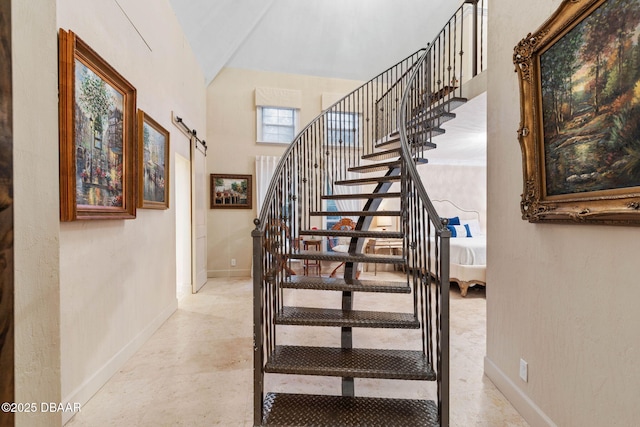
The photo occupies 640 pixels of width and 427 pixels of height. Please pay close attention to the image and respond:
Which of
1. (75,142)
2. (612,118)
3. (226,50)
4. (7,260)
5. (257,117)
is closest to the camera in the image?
(7,260)

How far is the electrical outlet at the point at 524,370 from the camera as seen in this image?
1911mm

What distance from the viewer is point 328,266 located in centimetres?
629

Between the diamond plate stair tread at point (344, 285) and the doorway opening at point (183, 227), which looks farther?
the doorway opening at point (183, 227)

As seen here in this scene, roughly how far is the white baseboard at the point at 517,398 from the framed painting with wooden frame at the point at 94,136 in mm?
3010

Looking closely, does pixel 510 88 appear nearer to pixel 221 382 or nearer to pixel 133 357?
pixel 221 382

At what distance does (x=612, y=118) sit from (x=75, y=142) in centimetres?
282

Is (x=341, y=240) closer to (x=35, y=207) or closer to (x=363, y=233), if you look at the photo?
(x=363, y=233)

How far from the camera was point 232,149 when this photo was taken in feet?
19.8

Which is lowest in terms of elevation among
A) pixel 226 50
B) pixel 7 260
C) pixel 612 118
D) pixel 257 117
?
pixel 7 260

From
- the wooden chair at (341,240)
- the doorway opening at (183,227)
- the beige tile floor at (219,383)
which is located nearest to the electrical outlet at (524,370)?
the beige tile floor at (219,383)

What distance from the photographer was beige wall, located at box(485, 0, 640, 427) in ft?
4.28

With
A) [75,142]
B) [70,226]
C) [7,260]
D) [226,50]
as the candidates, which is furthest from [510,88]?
[226,50]

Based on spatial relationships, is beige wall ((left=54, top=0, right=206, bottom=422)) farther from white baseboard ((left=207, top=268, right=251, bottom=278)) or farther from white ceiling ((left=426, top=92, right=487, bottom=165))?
white ceiling ((left=426, top=92, right=487, bottom=165))

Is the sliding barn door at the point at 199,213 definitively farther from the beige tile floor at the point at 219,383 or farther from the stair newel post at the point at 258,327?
the stair newel post at the point at 258,327
